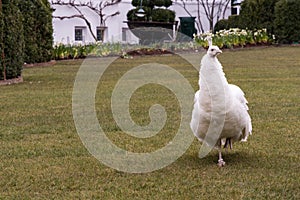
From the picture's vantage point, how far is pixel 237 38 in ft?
81.3

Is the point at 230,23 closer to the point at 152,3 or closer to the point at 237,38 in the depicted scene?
the point at 152,3

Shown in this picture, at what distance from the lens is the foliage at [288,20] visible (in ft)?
86.8

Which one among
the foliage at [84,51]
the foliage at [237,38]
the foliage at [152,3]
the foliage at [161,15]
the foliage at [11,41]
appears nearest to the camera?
the foliage at [11,41]

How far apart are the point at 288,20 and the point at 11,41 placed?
55.3 ft

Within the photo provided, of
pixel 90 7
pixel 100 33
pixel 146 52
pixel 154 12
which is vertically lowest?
pixel 146 52

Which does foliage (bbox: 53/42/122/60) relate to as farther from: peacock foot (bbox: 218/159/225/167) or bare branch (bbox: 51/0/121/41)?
peacock foot (bbox: 218/159/225/167)

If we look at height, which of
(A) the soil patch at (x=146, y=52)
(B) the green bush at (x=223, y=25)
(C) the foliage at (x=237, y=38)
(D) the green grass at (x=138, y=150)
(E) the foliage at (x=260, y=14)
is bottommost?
(A) the soil patch at (x=146, y=52)

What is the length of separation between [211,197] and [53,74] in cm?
1103

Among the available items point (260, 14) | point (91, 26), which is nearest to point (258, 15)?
point (260, 14)

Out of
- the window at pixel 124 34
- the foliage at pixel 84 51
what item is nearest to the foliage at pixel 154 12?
the window at pixel 124 34

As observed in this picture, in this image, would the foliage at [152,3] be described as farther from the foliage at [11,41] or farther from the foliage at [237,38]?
the foliage at [11,41]

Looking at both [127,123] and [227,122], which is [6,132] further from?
[227,122]

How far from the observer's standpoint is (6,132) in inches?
261

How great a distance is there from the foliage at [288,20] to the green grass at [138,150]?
1739 centimetres
